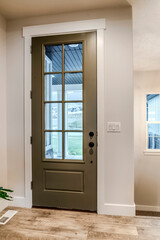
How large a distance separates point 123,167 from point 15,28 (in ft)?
7.80

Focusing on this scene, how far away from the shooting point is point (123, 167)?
Result: 2.23 m

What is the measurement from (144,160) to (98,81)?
119 inches

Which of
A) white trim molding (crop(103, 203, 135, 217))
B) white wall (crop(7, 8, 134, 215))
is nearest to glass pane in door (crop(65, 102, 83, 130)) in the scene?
white wall (crop(7, 8, 134, 215))

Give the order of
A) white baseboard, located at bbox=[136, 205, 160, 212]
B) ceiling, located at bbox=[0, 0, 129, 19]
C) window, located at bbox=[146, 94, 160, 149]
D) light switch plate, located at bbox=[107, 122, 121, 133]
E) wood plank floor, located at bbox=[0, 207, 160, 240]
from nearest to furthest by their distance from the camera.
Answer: wood plank floor, located at bbox=[0, 207, 160, 240] < ceiling, located at bbox=[0, 0, 129, 19] < light switch plate, located at bbox=[107, 122, 121, 133] < white baseboard, located at bbox=[136, 205, 160, 212] < window, located at bbox=[146, 94, 160, 149]

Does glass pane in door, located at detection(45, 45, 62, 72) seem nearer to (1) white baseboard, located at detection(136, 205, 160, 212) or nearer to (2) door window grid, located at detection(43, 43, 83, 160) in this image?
(2) door window grid, located at detection(43, 43, 83, 160)

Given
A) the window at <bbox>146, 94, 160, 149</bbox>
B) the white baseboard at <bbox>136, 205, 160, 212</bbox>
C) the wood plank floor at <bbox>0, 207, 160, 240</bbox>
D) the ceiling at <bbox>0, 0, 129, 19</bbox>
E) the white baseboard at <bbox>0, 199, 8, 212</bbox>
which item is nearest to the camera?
the wood plank floor at <bbox>0, 207, 160, 240</bbox>

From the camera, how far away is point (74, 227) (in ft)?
6.49

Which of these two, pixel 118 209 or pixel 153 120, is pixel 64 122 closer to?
pixel 118 209

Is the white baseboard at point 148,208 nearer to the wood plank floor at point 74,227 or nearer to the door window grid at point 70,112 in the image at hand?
the wood plank floor at point 74,227

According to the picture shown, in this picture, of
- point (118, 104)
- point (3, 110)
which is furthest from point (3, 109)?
point (118, 104)

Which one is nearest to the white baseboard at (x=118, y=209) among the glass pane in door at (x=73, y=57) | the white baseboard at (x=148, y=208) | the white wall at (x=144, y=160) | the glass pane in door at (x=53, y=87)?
the glass pane in door at (x=53, y=87)

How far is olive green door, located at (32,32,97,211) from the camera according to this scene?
2.29 m

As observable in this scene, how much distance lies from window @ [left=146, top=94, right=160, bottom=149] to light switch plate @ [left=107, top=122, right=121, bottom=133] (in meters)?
2.71

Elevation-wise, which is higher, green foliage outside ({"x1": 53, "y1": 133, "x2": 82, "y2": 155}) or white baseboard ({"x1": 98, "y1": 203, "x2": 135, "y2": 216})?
green foliage outside ({"x1": 53, "y1": 133, "x2": 82, "y2": 155})
